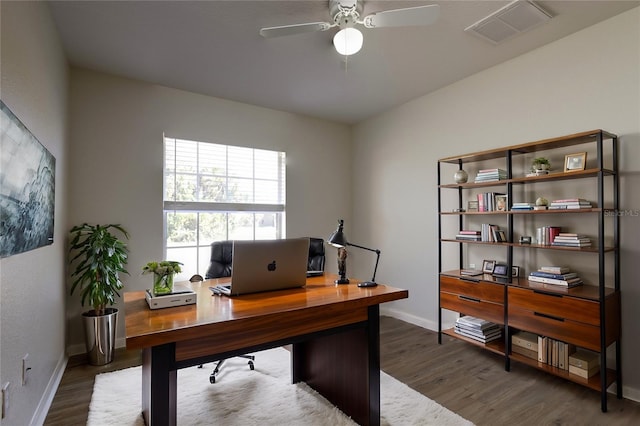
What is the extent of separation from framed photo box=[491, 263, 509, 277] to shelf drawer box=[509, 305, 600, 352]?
39 centimetres

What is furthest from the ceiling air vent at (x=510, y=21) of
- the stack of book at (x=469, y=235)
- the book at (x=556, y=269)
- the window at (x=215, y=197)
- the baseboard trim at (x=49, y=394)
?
the baseboard trim at (x=49, y=394)

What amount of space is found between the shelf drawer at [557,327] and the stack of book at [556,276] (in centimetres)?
28

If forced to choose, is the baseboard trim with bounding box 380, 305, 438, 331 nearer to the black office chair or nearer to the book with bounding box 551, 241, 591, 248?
the book with bounding box 551, 241, 591, 248

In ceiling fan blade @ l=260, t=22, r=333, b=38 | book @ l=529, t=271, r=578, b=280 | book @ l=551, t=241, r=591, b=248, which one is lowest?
book @ l=529, t=271, r=578, b=280

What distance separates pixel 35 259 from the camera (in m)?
1.94

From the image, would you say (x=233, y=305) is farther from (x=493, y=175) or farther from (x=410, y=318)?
(x=410, y=318)

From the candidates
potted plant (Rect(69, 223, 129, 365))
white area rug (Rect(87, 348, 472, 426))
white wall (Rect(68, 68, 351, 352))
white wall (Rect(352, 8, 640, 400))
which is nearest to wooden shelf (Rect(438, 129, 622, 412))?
white wall (Rect(352, 8, 640, 400))

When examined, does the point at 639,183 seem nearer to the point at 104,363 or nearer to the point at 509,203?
the point at 509,203

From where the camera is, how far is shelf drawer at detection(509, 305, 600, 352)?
2.20m

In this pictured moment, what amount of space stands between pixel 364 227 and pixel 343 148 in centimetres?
124

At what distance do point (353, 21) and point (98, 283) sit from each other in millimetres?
2985

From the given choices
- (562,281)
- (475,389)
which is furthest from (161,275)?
(562,281)

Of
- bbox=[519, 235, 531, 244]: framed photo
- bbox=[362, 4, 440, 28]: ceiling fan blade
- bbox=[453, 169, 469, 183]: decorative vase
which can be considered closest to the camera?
bbox=[362, 4, 440, 28]: ceiling fan blade

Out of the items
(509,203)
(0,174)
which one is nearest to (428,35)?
(509,203)
